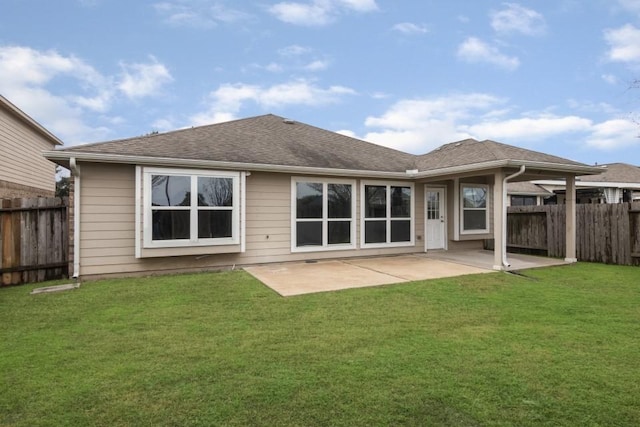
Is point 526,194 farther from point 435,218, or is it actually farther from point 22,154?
point 22,154

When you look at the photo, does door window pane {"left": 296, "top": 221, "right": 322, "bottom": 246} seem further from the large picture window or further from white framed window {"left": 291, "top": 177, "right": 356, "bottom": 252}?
the large picture window

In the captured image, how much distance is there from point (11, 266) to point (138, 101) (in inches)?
471

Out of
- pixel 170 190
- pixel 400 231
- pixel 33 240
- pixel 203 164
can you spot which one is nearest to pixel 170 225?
pixel 170 190

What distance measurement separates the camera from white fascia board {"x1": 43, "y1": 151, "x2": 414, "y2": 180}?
22.8 ft

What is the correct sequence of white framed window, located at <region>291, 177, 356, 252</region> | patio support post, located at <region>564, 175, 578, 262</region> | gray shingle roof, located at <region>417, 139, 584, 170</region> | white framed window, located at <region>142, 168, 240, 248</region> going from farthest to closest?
patio support post, located at <region>564, 175, 578, 262</region>, white framed window, located at <region>291, 177, 356, 252</region>, gray shingle roof, located at <region>417, 139, 584, 170</region>, white framed window, located at <region>142, 168, 240, 248</region>

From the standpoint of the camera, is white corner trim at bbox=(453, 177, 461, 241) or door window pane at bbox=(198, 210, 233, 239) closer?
door window pane at bbox=(198, 210, 233, 239)

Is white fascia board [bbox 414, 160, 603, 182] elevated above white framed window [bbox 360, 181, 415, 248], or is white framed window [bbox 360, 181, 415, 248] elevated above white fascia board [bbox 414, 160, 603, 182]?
white fascia board [bbox 414, 160, 603, 182]

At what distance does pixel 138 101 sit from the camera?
16.9 m

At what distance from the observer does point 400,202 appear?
34.6ft

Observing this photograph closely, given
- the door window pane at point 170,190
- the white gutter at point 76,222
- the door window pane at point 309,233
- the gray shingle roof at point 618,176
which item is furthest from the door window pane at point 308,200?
the gray shingle roof at point 618,176

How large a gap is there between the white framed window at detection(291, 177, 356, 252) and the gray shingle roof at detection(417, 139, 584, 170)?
250 cm

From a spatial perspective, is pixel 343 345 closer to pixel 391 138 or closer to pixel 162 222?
pixel 162 222

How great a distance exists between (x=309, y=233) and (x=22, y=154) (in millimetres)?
11091

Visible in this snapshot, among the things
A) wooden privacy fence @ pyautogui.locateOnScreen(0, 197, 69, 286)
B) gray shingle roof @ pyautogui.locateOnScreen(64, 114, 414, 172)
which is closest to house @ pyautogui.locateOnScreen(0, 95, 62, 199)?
wooden privacy fence @ pyautogui.locateOnScreen(0, 197, 69, 286)
